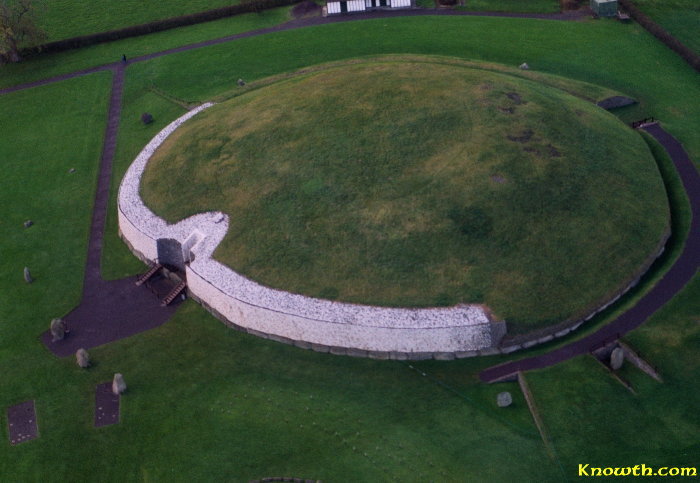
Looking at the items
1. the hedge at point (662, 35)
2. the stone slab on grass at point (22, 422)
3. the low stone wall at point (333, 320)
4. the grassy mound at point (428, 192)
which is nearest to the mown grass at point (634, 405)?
the grassy mound at point (428, 192)

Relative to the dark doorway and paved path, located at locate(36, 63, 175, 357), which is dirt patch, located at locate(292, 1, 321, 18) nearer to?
paved path, located at locate(36, 63, 175, 357)

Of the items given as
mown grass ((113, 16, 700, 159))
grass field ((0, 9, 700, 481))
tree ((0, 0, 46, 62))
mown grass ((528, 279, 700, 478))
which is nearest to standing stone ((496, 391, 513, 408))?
grass field ((0, 9, 700, 481))

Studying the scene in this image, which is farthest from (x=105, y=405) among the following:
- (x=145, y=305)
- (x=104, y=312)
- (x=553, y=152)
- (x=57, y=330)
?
(x=553, y=152)

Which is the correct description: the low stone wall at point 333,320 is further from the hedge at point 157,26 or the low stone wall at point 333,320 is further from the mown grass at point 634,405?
the hedge at point 157,26

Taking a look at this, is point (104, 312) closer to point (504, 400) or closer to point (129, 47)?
point (504, 400)

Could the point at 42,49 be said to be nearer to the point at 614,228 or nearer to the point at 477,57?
the point at 477,57

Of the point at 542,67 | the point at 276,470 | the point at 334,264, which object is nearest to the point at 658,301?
Result: the point at 334,264
